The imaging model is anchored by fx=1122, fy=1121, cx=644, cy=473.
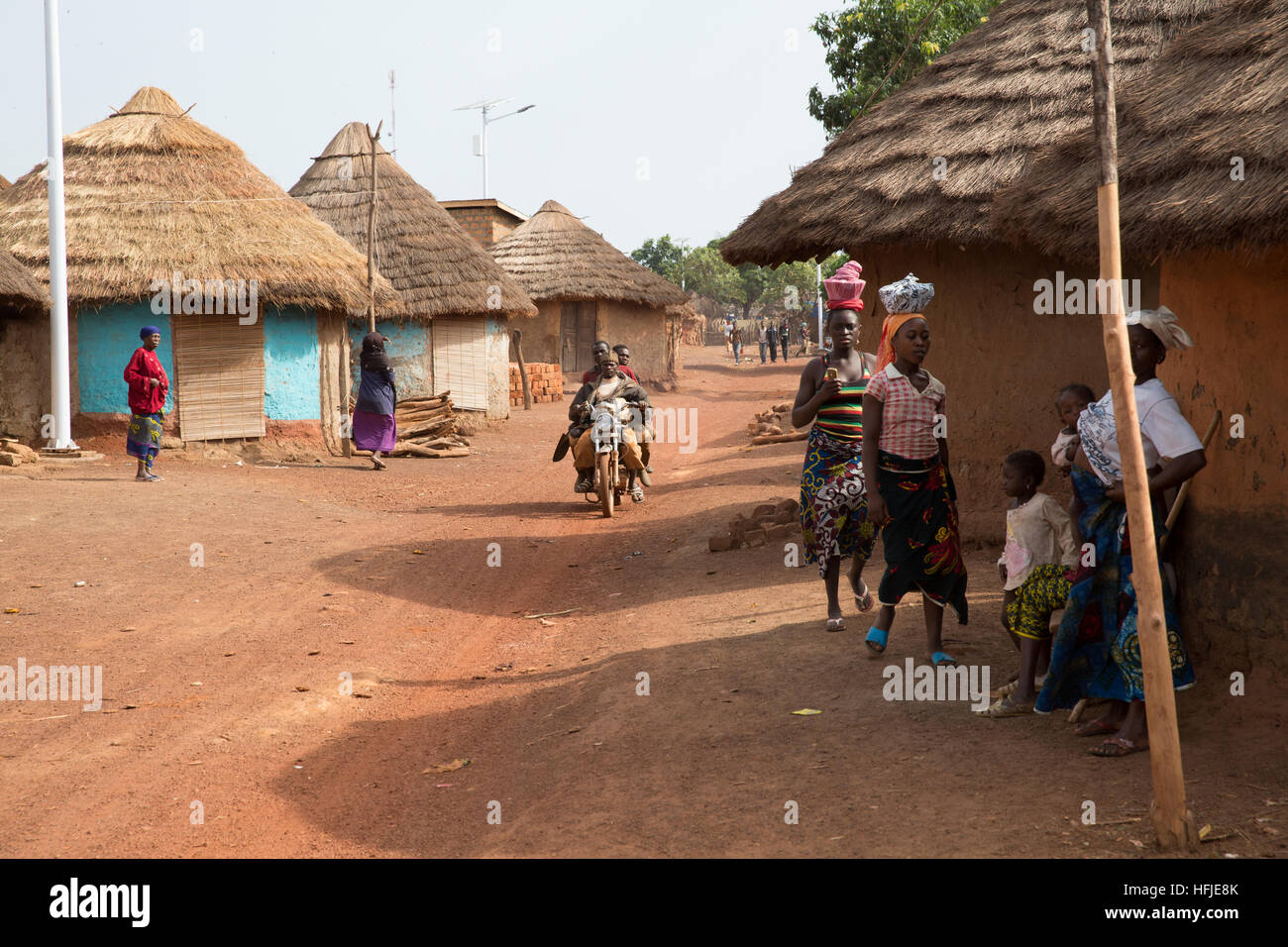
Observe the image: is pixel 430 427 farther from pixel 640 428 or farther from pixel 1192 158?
pixel 1192 158

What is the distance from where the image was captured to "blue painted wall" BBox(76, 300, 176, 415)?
560 inches

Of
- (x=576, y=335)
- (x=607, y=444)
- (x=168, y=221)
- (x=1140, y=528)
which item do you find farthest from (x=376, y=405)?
(x=576, y=335)

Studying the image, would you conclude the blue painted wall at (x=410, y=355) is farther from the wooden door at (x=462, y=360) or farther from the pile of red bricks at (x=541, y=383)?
the pile of red bricks at (x=541, y=383)

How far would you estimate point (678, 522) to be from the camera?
33.7 feet

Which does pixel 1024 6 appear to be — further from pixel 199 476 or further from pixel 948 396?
pixel 199 476

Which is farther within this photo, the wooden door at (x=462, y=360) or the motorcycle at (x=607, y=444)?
the wooden door at (x=462, y=360)

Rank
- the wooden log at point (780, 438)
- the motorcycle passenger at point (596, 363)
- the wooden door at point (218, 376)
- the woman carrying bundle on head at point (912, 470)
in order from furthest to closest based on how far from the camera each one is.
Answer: the wooden log at point (780, 438)
the wooden door at point (218, 376)
the motorcycle passenger at point (596, 363)
the woman carrying bundle on head at point (912, 470)

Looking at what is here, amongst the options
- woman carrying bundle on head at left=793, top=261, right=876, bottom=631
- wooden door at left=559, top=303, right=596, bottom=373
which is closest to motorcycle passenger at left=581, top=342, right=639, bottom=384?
woman carrying bundle on head at left=793, top=261, right=876, bottom=631

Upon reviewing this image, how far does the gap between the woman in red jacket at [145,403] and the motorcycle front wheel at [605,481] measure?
4742 mm

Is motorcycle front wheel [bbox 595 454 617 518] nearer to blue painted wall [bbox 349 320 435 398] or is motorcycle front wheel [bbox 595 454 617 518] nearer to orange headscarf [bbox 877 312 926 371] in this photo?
orange headscarf [bbox 877 312 926 371]

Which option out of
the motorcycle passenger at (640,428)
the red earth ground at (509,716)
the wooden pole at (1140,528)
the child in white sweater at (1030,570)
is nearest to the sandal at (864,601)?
the red earth ground at (509,716)

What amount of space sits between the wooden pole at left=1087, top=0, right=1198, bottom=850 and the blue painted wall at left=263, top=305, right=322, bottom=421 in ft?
43.4

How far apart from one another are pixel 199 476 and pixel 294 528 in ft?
11.6

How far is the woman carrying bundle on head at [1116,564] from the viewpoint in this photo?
3896mm
